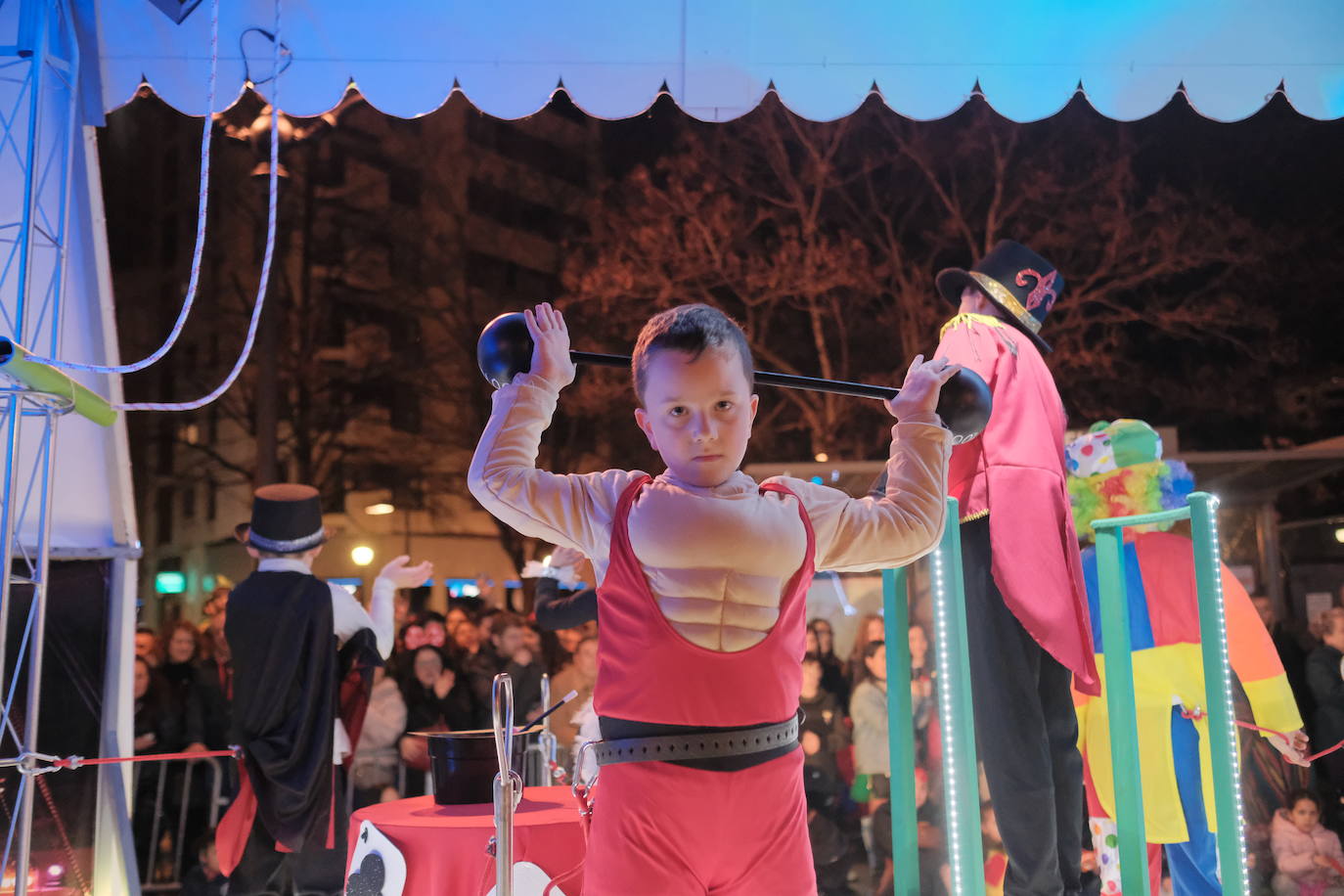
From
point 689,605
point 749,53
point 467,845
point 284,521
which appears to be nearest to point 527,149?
point 284,521

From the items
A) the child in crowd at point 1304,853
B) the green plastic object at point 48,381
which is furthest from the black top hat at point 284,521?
the child in crowd at point 1304,853

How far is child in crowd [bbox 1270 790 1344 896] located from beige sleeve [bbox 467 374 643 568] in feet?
21.1

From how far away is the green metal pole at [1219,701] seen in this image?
2.92m

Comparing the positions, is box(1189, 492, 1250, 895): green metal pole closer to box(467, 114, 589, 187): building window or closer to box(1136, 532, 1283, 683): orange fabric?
box(1136, 532, 1283, 683): orange fabric

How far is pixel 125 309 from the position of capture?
16844 millimetres

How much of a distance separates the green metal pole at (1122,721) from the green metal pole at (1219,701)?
240mm

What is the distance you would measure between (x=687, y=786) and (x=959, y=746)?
1.17 m

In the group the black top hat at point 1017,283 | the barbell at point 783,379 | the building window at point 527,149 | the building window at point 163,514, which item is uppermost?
the building window at point 527,149

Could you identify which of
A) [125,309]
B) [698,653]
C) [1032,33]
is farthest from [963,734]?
[125,309]

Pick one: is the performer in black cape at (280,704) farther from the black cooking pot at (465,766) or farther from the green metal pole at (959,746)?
the green metal pole at (959,746)

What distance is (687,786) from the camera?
77.9 inches

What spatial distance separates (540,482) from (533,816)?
4.84ft

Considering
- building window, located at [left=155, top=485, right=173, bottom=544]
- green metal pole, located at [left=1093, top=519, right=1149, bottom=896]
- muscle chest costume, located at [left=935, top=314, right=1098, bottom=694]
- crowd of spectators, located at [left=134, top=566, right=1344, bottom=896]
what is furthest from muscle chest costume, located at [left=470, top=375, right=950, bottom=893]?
building window, located at [left=155, top=485, right=173, bottom=544]

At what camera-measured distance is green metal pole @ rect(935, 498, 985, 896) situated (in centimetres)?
290
